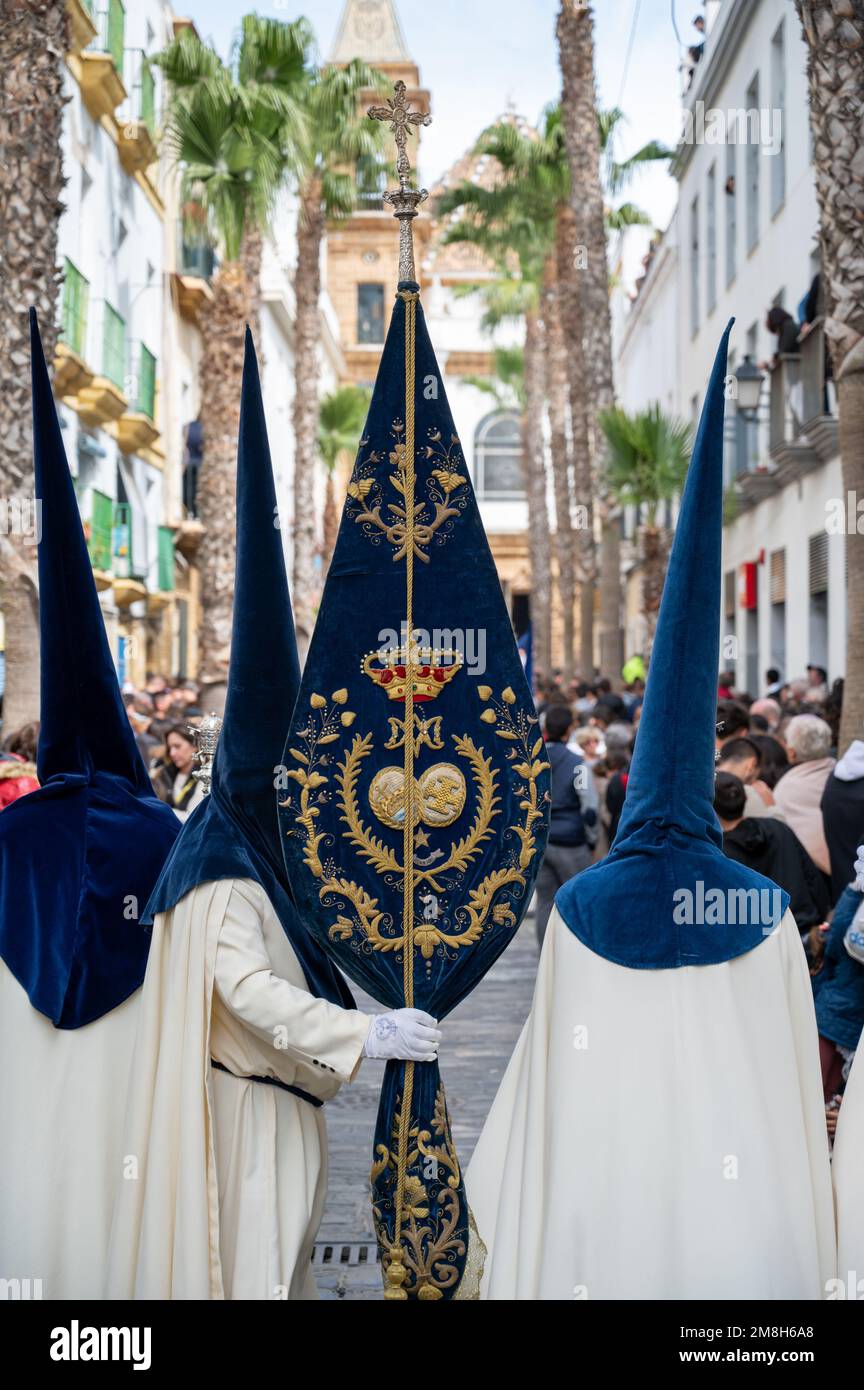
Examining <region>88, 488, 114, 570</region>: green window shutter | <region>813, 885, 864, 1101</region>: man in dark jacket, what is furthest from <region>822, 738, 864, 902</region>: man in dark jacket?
<region>88, 488, 114, 570</region>: green window shutter

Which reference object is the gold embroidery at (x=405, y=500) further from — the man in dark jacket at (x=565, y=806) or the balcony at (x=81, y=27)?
the balcony at (x=81, y=27)

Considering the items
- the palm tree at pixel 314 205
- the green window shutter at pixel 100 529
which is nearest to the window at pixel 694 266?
the palm tree at pixel 314 205

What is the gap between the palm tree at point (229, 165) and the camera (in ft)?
60.3

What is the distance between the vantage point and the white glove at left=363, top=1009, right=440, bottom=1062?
137 inches

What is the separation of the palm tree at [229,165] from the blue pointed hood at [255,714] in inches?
549

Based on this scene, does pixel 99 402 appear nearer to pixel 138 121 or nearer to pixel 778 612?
pixel 138 121

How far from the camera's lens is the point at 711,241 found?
27.0 meters

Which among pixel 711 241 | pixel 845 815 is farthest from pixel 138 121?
pixel 845 815

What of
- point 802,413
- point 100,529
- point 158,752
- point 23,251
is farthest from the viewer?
point 100,529

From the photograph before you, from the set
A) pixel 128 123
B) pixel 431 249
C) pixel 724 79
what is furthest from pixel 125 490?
pixel 431 249

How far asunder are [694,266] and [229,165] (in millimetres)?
12027

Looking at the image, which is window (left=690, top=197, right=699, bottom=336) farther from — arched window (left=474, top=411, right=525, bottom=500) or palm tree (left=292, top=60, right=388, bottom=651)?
arched window (left=474, top=411, right=525, bottom=500)

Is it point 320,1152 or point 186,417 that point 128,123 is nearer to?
point 186,417
